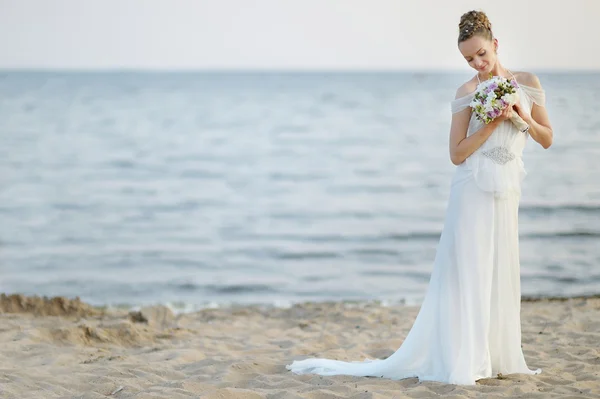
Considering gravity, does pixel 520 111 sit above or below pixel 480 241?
above

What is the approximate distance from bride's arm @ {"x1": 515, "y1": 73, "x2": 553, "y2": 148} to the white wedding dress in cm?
4

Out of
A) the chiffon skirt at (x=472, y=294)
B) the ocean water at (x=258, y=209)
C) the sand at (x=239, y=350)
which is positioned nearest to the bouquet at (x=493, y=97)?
the chiffon skirt at (x=472, y=294)

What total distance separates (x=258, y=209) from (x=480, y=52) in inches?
420

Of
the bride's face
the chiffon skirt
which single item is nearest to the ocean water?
the chiffon skirt

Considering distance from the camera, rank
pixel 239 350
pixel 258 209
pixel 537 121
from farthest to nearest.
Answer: pixel 258 209
pixel 239 350
pixel 537 121

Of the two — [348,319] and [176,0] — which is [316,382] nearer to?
[348,319]

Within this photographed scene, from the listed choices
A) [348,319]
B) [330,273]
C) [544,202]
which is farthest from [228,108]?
[348,319]

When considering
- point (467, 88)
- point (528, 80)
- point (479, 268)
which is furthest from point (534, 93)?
point (479, 268)

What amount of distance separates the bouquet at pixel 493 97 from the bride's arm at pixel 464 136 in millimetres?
118

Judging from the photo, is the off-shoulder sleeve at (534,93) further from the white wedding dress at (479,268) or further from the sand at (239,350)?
the sand at (239,350)

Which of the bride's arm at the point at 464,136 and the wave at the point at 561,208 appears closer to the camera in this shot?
the bride's arm at the point at 464,136

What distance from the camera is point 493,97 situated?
4129mm

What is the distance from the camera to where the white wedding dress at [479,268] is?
174 inches

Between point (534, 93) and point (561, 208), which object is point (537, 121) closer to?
point (534, 93)
